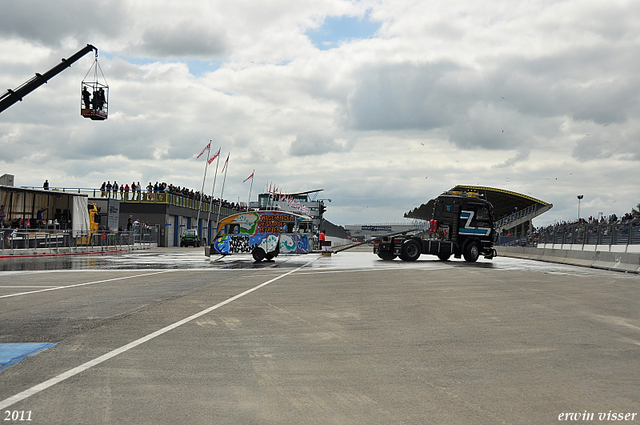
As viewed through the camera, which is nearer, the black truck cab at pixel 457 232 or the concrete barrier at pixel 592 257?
the concrete barrier at pixel 592 257

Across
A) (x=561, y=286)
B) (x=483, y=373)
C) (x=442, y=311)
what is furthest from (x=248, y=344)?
(x=561, y=286)

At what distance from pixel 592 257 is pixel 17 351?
24.6 m

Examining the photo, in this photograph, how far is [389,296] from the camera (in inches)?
496

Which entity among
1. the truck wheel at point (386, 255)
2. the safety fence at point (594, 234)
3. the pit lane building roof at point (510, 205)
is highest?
the pit lane building roof at point (510, 205)

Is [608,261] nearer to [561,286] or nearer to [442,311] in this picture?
[561,286]

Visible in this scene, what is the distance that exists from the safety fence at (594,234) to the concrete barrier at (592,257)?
327 mm

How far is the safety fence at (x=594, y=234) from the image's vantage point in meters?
24.5

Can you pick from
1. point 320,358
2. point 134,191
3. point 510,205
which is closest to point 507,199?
point 510,205

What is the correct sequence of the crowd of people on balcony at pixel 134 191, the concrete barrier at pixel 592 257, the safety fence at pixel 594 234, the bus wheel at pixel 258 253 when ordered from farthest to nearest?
the crowd of people on balcony at pixel 134 191 → the bus wheel at pixel 258 253 → the safety fence at pixel 594 234 → the concrete barrier at pixel 592 257

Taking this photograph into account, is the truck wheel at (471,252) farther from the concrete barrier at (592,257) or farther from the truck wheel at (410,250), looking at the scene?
the concrete barrier at (592,257)

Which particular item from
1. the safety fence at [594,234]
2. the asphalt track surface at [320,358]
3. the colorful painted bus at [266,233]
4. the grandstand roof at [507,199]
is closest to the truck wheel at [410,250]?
the colorful painted bus at [266,233]

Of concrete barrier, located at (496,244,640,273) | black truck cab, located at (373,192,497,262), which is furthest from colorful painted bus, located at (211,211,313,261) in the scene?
concrete barrier, located at (496,244,640,273)

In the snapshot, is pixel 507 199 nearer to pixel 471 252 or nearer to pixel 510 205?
pixel 510 205

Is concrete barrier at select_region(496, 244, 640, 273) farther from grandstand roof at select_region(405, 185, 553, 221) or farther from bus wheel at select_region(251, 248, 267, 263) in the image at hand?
grandstand roof at select_region(405, 185, 553, 221)
